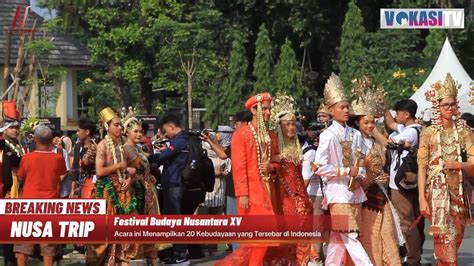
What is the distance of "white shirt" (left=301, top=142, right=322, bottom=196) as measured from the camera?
12984mm

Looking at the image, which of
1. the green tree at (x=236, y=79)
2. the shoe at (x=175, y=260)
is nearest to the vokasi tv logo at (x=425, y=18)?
the shoe at (x=175, y=260)

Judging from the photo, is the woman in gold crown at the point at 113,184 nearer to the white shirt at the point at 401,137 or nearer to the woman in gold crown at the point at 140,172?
the woman in gold crown at the point at 140,172

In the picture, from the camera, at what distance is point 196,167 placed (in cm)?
1347

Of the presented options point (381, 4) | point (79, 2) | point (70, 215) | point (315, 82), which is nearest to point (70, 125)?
point (79, 2)

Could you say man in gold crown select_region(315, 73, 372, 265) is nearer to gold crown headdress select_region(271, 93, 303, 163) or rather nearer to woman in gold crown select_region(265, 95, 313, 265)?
woman in gold crown select_region(265, 95, 313, 265)

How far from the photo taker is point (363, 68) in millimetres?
34062

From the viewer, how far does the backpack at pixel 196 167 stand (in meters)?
13.5

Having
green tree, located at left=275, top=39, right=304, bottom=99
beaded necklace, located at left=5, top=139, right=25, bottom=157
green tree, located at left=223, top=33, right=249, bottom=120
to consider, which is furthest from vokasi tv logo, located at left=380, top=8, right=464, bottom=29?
beaded necklace, located at left=5, top=139, right=25, bottom=157

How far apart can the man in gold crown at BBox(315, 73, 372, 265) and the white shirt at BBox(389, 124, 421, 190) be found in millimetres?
1884

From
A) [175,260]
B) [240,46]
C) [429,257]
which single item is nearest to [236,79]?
[240,46]

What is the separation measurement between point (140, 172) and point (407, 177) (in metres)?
2.93

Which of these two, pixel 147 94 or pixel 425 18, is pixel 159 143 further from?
pixel 147 94

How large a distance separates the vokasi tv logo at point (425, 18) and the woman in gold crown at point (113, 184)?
499 inches

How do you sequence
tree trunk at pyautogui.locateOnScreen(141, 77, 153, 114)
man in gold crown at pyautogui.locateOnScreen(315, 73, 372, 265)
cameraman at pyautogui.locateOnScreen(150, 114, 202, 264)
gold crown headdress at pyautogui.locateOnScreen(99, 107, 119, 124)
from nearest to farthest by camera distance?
1. man in gold crown at pyautogui.locateOnScreen(315, 73, 372, 265)
2. gold crown headdress at pyautogui.locateOnScreen(99, 107, 119, 124)
3. cameraman at pyautogui.locateOnScreen(150, 114, 202, 264)
4. tree trunk at pyautogui.locateOnScreen(141, 77, 153, 114)
